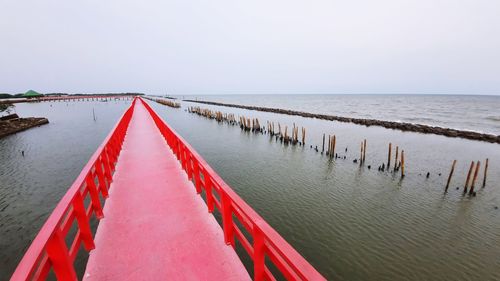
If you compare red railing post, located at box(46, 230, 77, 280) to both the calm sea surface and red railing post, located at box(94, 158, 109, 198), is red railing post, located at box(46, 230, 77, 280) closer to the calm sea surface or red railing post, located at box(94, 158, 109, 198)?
red railing post, located at box(94, 158, 109, 198)

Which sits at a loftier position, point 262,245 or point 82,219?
point 262,245

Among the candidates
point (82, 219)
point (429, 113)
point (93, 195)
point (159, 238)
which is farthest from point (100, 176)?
point (429, 113)

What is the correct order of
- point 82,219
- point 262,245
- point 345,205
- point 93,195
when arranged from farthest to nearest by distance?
1. point 345,205
2. point 93,195
3. point 82,219
4. point 262,245

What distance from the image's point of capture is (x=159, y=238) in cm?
424

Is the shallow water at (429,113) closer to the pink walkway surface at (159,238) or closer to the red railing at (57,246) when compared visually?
the pink walkway surface at (159,238)

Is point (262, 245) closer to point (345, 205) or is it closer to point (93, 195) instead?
point (93, 195)

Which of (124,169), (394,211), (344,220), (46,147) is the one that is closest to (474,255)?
(394,211)

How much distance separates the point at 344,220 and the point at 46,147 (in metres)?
24.6

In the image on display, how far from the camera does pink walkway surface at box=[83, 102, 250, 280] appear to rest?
3449mm

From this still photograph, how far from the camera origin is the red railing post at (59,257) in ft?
8.71

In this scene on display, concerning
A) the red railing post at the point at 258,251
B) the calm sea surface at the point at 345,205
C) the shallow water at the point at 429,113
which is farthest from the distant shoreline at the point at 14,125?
the shallow water at the point at 429,113

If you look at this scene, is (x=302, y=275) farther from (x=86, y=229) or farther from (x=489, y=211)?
Answer: (x=489, y=211)

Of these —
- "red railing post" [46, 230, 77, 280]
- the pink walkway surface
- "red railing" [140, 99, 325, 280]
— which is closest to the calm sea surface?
the pink walkway surface

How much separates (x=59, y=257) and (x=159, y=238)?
5.40ft
